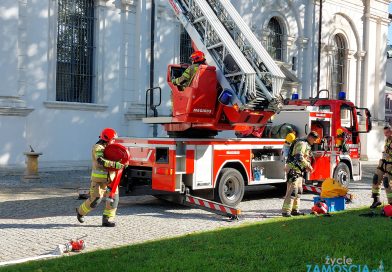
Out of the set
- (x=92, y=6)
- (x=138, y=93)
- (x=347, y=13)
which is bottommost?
(x=138, y=93)

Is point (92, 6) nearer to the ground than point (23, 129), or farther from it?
farther from it

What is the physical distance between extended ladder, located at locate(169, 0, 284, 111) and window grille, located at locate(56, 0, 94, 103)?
23.3ft

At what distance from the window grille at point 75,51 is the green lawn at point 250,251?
38.7 ft

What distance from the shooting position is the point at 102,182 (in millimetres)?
9172

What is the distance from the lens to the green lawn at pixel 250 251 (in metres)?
6.06

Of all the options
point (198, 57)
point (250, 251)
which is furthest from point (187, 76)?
point (250, 251)

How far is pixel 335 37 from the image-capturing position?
2994cm

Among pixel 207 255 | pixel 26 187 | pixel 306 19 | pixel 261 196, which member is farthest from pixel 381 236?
pixel 306 19

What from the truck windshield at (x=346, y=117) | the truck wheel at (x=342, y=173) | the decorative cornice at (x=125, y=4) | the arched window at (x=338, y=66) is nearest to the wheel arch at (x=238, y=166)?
the truck wheel at (x=342, y=173)

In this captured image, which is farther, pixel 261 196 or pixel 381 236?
pixel 261 196

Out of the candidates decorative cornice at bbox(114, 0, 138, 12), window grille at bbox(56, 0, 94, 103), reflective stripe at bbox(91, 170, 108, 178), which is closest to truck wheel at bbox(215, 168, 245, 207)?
reflective stripe at bbox(91, 170, 108, 178)

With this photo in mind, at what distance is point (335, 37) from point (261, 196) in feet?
60.2

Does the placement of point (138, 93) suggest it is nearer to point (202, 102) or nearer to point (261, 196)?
point (261, 196)

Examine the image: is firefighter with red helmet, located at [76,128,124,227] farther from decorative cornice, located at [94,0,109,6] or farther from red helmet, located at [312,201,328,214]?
decorative cornice, located at [94,0,109,6]
